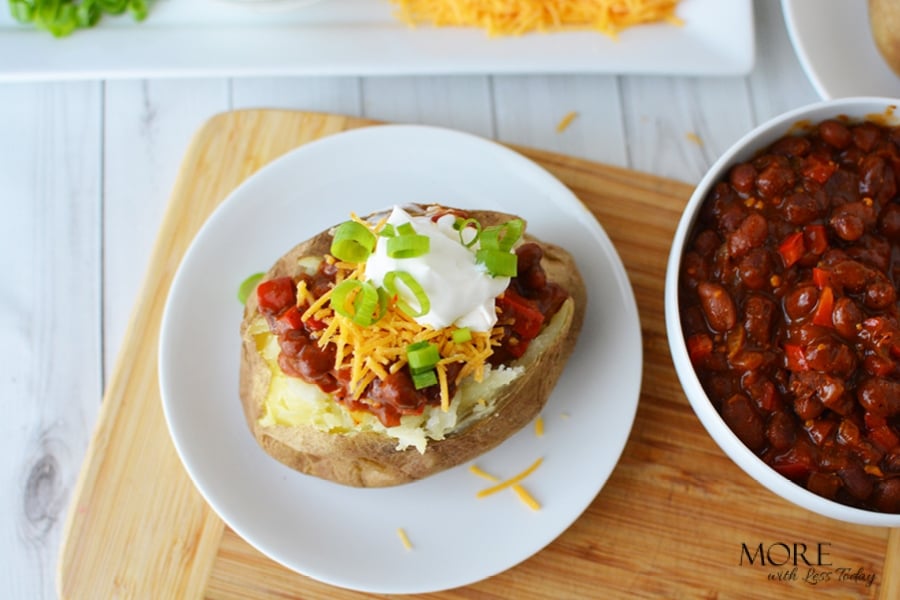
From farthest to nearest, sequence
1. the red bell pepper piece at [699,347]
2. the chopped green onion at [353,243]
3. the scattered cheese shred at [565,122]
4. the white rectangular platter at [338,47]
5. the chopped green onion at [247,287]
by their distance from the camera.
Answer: the scattered cheese shred at [565,122]
the white rectangular platter at [338,47]
the chopped green onion at [247,287]
the red bell pepper piece at [699,347]
the chopped green onion at [353,243]

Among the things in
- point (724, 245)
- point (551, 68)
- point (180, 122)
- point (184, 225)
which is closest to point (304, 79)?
point (180, 122)

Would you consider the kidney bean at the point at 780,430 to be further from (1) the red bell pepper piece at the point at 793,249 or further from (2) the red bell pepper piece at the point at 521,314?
(2) the red bell pepper piece at the point at 521,314

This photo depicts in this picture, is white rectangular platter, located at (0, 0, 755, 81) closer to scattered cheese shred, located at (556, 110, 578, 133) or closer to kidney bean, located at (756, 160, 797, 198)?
scattered cheese shred, located at (556, 110, 578, 133)

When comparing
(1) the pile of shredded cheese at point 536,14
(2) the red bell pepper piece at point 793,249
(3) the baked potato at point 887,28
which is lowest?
(2) the red bell pepper piece at point 793,249

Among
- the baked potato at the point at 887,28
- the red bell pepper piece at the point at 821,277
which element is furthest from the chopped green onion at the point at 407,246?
the baked potato at the point at 887,28

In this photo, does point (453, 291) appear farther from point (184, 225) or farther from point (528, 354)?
point (184, 225)
